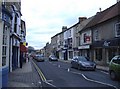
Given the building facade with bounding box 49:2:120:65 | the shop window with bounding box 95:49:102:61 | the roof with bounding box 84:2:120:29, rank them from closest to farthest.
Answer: the building facade with bounding box 49:2:120:65, the roof with bounding box 84:2:120:29, the shop window with bounding box 95:49:102:61

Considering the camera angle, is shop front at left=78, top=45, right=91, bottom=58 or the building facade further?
shop front at left=78, top=45, right=91, bottom=58

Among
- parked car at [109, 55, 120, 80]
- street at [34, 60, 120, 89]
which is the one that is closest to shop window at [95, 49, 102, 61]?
street at [34, 60, 120, 89]

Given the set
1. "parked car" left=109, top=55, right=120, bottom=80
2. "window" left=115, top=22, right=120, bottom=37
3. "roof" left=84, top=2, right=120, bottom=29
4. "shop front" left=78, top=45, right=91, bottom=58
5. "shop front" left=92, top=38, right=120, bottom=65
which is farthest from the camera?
"shop front" left=78, top=45, right=91, bottom=58

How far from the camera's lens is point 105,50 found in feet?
108

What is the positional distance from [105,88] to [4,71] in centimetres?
514

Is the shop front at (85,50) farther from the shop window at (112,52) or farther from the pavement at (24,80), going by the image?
the pavement at (24,80)

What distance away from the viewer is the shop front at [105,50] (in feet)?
94.8

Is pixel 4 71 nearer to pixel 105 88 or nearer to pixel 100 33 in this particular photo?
pixel 105 88

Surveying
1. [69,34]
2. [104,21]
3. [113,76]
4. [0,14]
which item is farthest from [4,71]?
[69,34]

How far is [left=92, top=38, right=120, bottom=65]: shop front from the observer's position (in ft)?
94.8

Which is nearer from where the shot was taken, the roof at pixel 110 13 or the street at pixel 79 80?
the street at pixel 79 80

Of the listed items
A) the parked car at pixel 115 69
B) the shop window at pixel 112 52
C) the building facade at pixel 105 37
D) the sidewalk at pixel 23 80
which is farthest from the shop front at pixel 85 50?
the parked car at pixel 115 69

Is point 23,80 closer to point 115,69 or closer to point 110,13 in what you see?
point 115,69

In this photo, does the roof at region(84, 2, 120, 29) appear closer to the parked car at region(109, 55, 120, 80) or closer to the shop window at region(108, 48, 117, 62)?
the shop window at region(108, 48, 117, 62)
